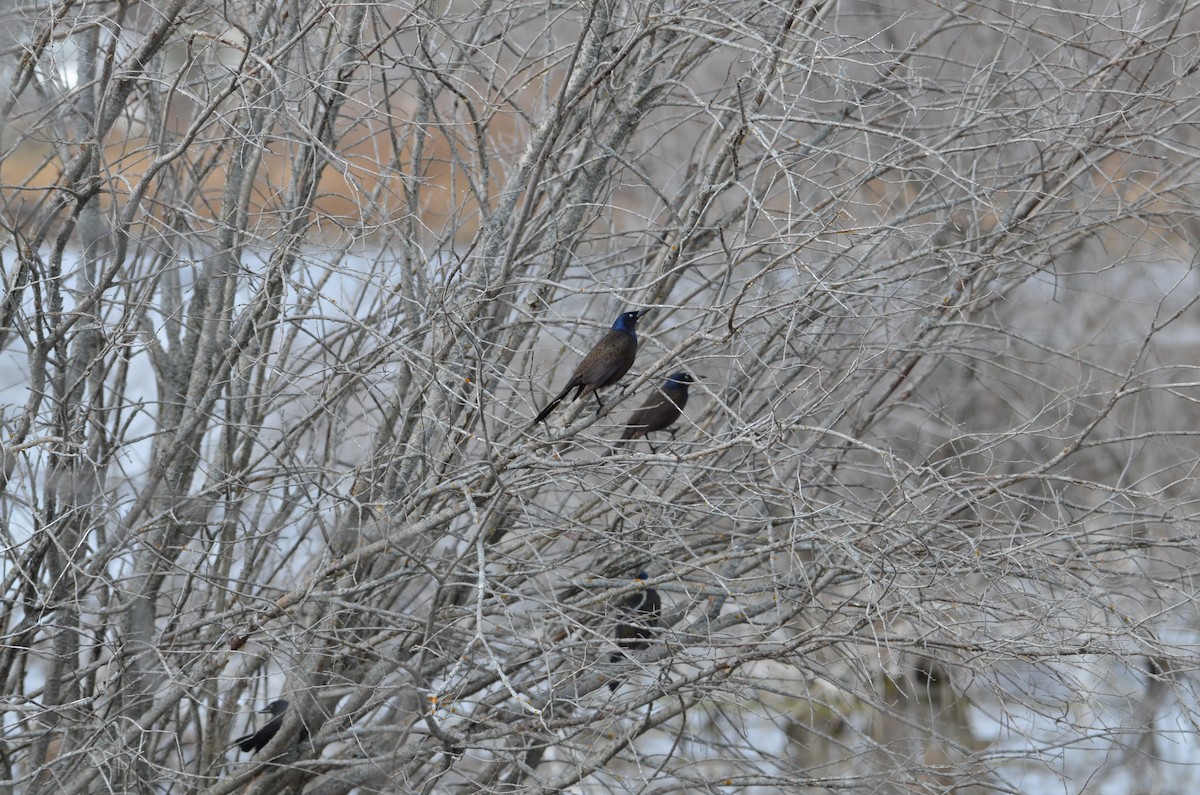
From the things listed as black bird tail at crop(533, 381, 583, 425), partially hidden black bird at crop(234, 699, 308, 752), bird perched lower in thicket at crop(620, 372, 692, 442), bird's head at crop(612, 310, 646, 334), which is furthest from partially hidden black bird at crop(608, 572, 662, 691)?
partially hidden black bird at crop(234, 699, 308, 752)

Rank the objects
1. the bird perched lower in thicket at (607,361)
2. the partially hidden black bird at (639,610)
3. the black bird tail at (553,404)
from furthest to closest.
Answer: the partially hidden black bird at (639,610)
the bird perched lower in thicket at (607,361)
the black bird tail at (553,404)

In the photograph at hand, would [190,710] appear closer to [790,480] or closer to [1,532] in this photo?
[1,532]

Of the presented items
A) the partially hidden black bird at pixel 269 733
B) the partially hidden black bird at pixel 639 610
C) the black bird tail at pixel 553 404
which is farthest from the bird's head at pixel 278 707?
the black bird tail at pixel 553 404

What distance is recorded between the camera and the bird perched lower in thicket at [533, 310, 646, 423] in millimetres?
4980

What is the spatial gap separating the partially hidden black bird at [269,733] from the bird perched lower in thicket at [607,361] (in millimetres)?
1785

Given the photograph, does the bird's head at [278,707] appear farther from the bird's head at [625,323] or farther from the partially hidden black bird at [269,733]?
the bird's head at [625,323]

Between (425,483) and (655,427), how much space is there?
4.69 feet

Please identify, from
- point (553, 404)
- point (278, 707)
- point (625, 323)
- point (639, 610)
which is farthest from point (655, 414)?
point (278, 707)

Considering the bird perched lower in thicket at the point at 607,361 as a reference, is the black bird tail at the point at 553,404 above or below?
below

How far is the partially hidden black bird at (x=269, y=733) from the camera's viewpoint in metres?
5.26

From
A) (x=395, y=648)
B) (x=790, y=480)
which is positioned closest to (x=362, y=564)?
(x=395, y=648)

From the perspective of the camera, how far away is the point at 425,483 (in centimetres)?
475

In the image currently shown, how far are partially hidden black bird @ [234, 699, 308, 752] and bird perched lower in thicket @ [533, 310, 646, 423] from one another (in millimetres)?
1785

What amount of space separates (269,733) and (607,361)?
2.21 meters
